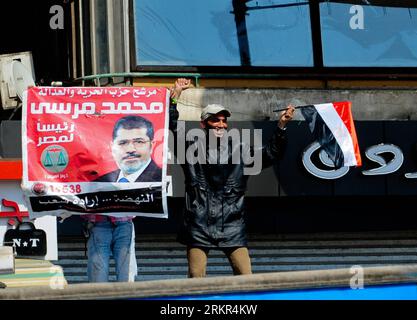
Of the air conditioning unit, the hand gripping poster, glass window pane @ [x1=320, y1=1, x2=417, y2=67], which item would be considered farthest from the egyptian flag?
the air conditioning unit

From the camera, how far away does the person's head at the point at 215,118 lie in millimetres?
10156

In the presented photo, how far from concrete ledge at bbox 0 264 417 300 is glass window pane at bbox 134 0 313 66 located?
483cm

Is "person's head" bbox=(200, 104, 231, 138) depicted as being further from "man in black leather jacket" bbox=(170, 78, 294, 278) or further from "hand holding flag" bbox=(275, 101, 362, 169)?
"hand holding flag" bbox=(275, 101, 362, 169)

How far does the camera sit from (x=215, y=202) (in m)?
10.1

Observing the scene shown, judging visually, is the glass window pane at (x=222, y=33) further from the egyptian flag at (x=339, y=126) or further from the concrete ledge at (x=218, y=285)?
the concrete ledge at (x=218, y=285)

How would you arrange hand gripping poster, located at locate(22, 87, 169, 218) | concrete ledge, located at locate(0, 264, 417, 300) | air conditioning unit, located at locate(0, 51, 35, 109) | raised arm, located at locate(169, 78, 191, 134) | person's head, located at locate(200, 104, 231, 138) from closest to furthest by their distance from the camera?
concrete ledge, located at locate(0, 264, 417, 300), person's head, located at locate(200, 104, 231, 138), hand gripping poster, located at locate(22, 87, 169, 218), raised arm, located at locate(169, 78, 191, 134), air conditioning unit, located at locate(0, 51, 35, 109)

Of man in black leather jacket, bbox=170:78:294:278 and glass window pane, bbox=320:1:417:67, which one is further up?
glass window pane, bbox=320:1:417:67

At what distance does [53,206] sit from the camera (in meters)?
10.5

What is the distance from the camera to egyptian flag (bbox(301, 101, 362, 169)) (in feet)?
36.1

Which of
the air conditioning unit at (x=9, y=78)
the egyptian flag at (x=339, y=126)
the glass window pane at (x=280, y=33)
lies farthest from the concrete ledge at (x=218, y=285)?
the air conditioning unit at (x=9, y=78)

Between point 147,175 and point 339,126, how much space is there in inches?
72.8

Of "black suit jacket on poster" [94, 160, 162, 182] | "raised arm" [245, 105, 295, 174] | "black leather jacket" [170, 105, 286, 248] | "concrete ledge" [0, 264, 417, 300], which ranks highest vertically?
"raised arm" [245, 105, 295, 174]
